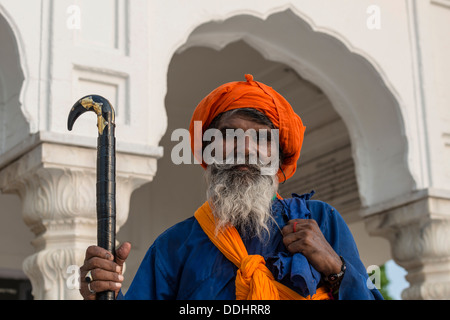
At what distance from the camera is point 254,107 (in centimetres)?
213

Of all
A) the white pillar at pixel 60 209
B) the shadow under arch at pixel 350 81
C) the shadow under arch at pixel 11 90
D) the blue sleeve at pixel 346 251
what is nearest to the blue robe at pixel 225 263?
the blue sleeve at pixel 346 251

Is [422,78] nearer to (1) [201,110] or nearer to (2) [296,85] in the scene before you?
(2) [296,85]

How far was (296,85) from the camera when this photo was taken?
23.1ft

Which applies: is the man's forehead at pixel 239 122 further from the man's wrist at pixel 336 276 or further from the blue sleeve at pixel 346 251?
the man's wrist at pixel 336 276

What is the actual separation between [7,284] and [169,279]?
5.13 meters

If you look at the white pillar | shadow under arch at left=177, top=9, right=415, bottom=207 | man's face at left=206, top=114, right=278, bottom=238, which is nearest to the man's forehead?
man's face at left=206, top=114, right=278, bottom=238

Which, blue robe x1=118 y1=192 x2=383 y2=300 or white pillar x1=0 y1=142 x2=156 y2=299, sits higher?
white pillar x1=0 y1=142 x2=156 y2=299

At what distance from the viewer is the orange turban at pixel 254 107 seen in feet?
7.02

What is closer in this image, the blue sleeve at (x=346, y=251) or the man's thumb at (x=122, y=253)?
the blue sleeve at (x=346, y=251)

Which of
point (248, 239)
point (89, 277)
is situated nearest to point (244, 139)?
point (248, 239)

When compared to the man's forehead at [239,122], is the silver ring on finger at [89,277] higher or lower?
lower

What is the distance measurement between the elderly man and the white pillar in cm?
186

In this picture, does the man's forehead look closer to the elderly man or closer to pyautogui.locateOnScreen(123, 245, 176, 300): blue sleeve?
the elderly man

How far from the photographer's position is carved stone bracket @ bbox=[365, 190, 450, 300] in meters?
5.28
